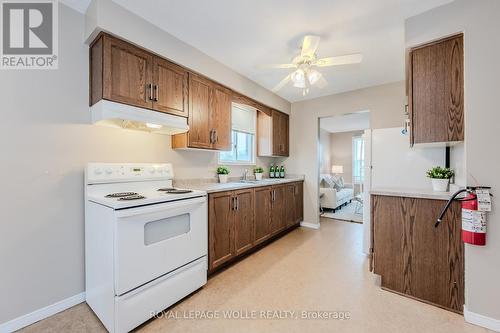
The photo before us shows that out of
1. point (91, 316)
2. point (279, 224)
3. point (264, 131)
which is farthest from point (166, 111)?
point (279, 224)

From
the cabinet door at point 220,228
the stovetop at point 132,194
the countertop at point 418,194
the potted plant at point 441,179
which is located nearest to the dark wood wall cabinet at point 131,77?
the stovetop at point 132,194

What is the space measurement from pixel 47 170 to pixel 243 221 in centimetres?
195

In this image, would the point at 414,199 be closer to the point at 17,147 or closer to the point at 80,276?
the point at 80,276

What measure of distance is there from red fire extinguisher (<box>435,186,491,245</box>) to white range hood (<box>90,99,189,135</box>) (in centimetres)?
250

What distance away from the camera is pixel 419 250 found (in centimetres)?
185

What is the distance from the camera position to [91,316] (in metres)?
1.67

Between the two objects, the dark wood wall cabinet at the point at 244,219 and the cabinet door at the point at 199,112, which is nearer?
the dark wood wall cabinet at the point at 244,219

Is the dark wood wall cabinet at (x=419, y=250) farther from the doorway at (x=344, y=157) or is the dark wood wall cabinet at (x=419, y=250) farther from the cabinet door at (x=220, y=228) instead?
the doorway at (x=344, y=157)

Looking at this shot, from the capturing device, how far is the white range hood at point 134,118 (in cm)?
173

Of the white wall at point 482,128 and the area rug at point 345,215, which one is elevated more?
the white wall at point 482,128

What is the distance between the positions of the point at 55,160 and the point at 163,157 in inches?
36.7

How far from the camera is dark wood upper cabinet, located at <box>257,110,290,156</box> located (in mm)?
3887

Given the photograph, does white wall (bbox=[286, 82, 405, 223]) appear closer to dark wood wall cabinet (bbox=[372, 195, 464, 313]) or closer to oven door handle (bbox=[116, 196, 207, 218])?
dark wood wall cabinet (bbox=[372, 195, 464, 313])

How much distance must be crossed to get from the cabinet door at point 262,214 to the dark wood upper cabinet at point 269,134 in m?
0.99
